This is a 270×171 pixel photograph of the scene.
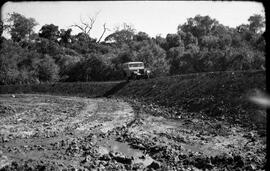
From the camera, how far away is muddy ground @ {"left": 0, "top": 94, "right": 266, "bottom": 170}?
862 cm

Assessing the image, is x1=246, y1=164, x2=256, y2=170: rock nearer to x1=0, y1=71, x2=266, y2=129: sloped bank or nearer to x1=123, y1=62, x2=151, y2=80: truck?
x1=0, y1=71, x2=266, y2=129: sloped bank

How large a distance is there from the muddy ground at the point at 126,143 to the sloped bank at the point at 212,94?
40.8 inches

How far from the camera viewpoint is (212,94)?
846 inches

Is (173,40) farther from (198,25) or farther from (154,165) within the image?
(154,165)

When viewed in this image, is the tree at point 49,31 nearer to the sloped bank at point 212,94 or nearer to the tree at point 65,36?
the tree at point 65,36

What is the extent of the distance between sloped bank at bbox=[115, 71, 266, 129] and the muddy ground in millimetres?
1037

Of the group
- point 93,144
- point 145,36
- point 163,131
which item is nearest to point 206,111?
point 163,131

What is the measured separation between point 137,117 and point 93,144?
7.58 meters

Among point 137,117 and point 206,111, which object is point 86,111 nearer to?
point 137,117

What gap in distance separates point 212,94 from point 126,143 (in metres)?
11.3

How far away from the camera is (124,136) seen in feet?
42.3

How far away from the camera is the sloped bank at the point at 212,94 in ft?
54.6

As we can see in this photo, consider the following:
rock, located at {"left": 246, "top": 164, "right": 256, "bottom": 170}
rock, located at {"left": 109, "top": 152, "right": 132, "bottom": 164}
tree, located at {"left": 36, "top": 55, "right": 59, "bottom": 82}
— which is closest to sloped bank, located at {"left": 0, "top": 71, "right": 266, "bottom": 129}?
rock, located at {"left": 246, "top": 164, "right": 256, "bottom": 170}

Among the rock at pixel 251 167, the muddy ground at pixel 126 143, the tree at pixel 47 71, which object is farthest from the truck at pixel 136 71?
the rock at pixel 251 167
